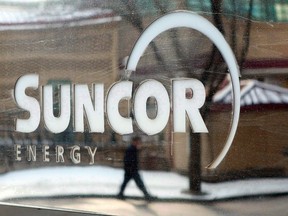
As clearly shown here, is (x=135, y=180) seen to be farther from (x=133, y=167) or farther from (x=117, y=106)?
(x=117, y=106)

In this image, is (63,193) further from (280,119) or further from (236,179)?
(280,119)

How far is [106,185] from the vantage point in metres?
2.99

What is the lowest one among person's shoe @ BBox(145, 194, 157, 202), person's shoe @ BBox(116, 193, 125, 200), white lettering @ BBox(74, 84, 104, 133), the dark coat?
person's shoe @ BBox(116, 193, 125, 200)

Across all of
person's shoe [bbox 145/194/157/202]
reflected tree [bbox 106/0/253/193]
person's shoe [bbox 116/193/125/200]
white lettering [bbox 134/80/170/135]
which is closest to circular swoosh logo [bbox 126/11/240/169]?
reflected tree [bbox 106/0/253/193]

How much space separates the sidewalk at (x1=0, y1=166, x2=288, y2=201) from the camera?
8.43 ft

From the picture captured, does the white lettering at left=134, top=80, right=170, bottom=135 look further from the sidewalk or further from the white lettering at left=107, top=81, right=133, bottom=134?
the sidewalk

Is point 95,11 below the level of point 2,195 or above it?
above

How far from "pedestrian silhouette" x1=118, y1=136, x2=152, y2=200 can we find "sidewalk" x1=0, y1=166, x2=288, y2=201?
25 mm

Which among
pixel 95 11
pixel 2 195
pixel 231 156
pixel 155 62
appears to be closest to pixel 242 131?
pixel 231 156

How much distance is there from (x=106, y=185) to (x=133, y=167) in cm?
20

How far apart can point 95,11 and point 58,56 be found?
32cm

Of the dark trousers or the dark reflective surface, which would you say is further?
the dark trousers

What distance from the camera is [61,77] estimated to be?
10.2ft

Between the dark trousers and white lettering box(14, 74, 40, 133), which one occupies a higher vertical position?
white lettering box(14, 74, 40, 133)
